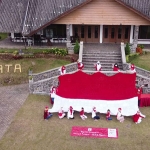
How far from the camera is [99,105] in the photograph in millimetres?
A: 19453

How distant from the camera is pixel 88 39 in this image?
3044 cm

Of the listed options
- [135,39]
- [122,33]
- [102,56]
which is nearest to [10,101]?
[102,56]

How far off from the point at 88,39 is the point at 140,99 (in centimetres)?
1235

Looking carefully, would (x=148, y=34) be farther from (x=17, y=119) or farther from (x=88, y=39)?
(x=17, y=119)

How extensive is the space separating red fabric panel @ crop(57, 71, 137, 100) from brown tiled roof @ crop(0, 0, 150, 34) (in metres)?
10.2

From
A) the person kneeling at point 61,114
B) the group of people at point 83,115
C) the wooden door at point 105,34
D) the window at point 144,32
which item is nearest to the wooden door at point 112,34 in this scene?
the wooden door at point 105,34

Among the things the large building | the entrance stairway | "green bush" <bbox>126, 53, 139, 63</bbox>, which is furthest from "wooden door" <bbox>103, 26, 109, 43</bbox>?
"green bush" <bbox>126, 53, 139, 63</bbox>

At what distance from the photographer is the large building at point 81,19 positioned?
26.7m

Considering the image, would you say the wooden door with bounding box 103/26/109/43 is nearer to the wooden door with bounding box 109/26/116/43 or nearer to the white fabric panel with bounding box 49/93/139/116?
the wooden door with bounding box 109/26/116/43

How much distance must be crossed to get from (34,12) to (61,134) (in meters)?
17.1

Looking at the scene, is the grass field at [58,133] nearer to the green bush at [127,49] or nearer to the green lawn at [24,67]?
the green lawn at [24,67]

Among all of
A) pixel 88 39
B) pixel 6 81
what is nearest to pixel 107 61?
pixel 88 39

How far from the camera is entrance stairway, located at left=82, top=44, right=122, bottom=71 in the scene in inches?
1000

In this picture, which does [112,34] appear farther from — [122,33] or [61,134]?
[61,134]
